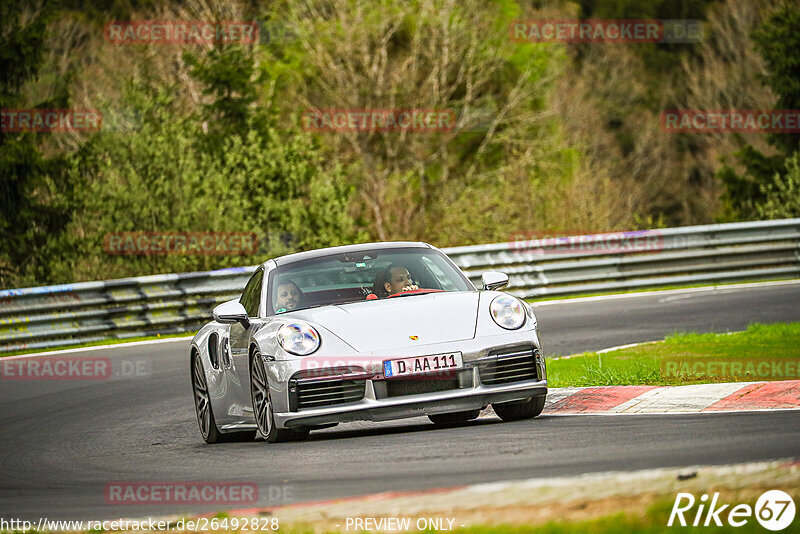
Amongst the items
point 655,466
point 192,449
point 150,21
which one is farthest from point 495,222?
point 655,466

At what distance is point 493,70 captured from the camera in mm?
40688

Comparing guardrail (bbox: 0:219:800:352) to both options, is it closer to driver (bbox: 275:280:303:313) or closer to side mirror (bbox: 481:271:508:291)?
driver (bbox: 275:280:303:313)

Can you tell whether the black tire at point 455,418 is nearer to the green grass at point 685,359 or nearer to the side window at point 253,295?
the green grass at point 685,359

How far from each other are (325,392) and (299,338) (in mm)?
414

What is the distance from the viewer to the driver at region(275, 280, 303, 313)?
9109mm

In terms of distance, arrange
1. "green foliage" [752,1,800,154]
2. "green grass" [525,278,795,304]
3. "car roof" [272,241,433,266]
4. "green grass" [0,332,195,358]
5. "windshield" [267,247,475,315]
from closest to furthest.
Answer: "windshield" [267,247,475,315] → "car roof" [272,241,433,266] → "green grass" [0,332,195,358] → "green grass" [525,278,795,304] → "green foliage" [752,1,800,154]

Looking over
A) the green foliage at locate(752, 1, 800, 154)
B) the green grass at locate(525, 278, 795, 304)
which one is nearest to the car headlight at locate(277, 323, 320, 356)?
the green grass at locate(525, 278, 795, 304)

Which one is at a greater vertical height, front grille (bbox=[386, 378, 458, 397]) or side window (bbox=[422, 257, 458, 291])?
side window (bbox=[422, 257, 458, 291])

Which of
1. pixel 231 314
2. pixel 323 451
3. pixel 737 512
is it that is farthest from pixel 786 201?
pixel 737 512

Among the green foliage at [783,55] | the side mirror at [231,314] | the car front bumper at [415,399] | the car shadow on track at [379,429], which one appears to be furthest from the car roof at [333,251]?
the green foliage at [783,55]

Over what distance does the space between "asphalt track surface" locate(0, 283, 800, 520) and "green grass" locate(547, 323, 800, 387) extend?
1.53 metres

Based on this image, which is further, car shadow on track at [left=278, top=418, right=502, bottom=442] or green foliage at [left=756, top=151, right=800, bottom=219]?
green foliage at [left=756, top=151, right=800, bottom=219]

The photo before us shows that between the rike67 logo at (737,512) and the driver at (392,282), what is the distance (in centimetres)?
456

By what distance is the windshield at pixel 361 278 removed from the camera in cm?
924
